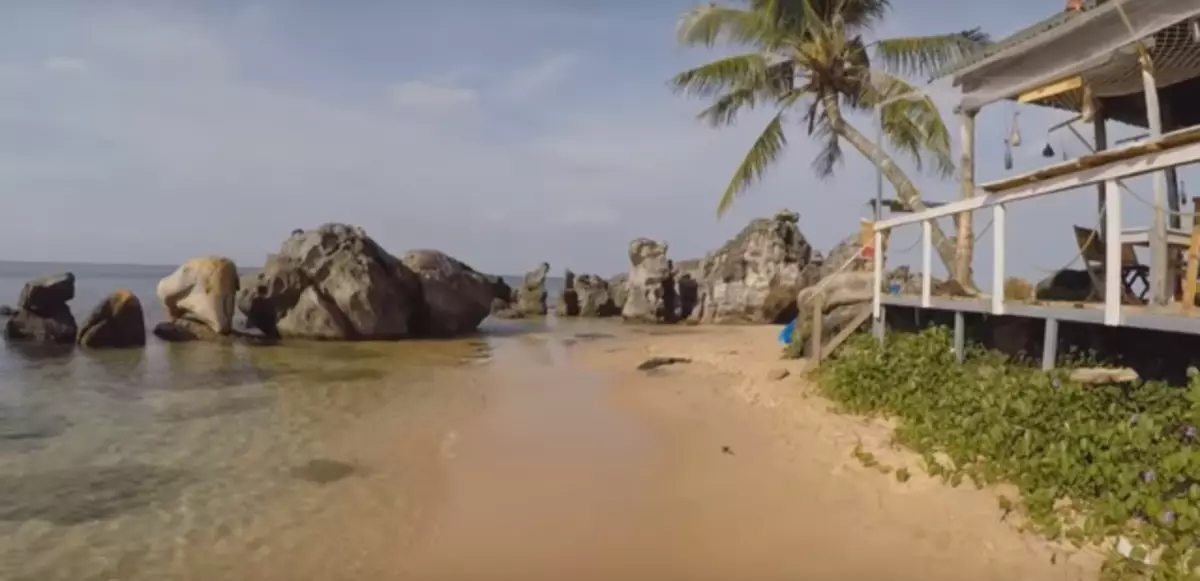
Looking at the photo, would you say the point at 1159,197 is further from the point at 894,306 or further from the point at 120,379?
the point at 120,379

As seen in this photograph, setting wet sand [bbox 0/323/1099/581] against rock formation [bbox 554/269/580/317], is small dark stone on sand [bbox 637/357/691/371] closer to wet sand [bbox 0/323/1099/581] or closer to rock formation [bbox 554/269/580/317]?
wet sand [bbox 0/323/1099/581]

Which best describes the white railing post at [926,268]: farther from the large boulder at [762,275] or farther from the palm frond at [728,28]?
the large boulder at [762,275]

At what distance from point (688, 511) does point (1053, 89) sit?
26.8ft

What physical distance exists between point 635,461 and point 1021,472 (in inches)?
158

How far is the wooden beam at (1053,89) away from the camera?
33.9ft

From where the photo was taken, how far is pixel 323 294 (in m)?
25.5

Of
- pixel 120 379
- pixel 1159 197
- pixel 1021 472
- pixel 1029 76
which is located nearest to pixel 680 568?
pixel 1021 472

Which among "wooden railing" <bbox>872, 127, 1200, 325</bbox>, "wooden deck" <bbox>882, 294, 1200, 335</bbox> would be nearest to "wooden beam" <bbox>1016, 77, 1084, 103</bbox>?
"wooden railing" <bbox>872, 127, 1200, 325</bbox>

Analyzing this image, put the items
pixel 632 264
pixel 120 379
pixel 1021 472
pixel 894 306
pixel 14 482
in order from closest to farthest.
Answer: pixel 1021 472 < pixel 14 482 < pixel 894 306 < pixel 120 379 < pixel 632 264

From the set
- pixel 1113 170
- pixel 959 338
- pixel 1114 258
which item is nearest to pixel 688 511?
pixel 1114 258

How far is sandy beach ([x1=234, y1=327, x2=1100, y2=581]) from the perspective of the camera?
5703 millimetres

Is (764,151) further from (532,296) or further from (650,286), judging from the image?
(532,296)

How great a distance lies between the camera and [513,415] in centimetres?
1186

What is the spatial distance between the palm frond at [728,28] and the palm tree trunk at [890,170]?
6.37ft
